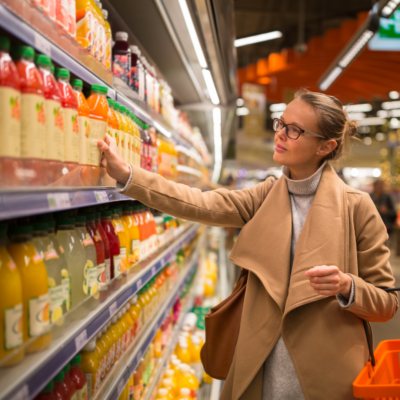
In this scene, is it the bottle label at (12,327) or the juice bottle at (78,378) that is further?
the juice bottle at (78,378)

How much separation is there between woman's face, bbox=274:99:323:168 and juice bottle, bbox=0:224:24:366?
105cm

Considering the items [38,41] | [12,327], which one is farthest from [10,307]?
[38,41]

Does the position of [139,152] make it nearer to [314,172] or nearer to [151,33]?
[314,172]

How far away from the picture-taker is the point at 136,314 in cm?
225

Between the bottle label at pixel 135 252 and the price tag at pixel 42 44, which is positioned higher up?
the price tag at pixel 42 44

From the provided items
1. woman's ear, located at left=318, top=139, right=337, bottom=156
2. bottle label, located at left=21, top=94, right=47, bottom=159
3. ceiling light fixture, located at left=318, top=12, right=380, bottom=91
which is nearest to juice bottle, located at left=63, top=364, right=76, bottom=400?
bottle label, located at left=21, top=94, right=47, bottom=159

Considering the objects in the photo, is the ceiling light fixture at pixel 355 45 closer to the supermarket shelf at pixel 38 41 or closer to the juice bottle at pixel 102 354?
the supermarket shelf at pixel 38 41

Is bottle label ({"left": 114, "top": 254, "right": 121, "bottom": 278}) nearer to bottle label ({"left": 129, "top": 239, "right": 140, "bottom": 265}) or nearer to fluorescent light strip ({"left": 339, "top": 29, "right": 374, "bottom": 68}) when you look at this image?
bottle label ({"left": 129, "top": 239, "right": 140, "bottom": 265})

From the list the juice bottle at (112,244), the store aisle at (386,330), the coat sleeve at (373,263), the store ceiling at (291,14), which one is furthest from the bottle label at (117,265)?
the store ceiling at (291,14)

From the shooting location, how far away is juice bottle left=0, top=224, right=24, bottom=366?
95cm

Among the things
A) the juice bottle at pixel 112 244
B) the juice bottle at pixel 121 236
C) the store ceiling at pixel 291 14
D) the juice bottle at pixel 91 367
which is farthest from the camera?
the store ceiling at pixel 291 14

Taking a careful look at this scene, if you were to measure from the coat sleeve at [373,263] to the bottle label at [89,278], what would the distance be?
95 cm

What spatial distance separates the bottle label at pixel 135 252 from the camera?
2.06 metres

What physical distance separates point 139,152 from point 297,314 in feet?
3.64
